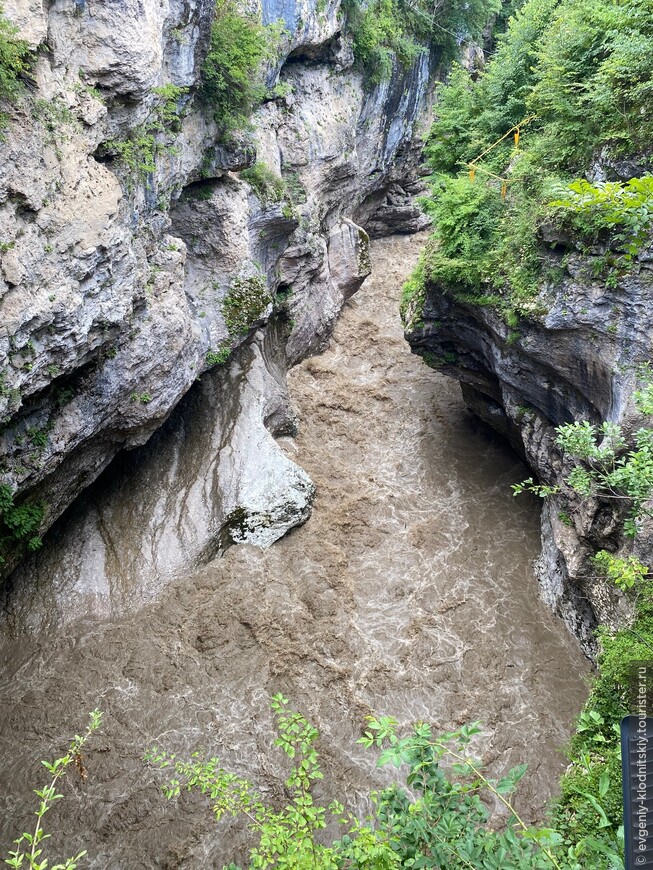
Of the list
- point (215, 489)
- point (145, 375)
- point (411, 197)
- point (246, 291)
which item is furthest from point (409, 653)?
point (411, 197)

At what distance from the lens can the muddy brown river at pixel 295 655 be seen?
930 cm

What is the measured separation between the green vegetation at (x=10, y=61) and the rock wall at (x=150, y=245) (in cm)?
18

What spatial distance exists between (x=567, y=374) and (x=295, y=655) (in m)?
8.21

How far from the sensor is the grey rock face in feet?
31.3

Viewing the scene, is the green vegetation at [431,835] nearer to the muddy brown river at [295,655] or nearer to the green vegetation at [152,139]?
the muddy brown river at [295,655]

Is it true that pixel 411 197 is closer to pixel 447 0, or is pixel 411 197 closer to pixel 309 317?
pixel 447 0

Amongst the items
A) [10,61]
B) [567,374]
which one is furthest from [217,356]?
[567,374]

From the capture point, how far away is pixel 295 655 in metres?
11.4

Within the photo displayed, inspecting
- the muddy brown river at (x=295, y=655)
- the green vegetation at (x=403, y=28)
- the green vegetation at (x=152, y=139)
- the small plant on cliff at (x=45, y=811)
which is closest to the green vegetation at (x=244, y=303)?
the green vegetation at (x=152, y=139)

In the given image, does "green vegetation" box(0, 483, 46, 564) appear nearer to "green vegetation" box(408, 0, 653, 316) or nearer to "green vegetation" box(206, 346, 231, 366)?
"green vegetation" box(206, 346, 231, 366)

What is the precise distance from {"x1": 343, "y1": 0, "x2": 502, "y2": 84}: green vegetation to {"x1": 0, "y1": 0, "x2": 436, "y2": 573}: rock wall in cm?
83

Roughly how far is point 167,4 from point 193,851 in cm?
1420

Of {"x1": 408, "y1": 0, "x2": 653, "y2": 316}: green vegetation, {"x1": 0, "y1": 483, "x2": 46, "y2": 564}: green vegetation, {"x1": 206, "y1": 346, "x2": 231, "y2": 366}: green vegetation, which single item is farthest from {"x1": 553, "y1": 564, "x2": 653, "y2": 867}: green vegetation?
{"x1": 206, "y1": 346, "x2": 231, "y2": 366}: green vegetation

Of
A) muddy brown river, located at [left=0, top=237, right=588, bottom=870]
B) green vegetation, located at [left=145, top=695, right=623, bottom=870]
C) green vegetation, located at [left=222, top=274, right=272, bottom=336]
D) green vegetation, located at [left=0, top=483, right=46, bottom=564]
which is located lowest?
muddy brown river, located at [left=0, top=237, right=588, bottom=870]
